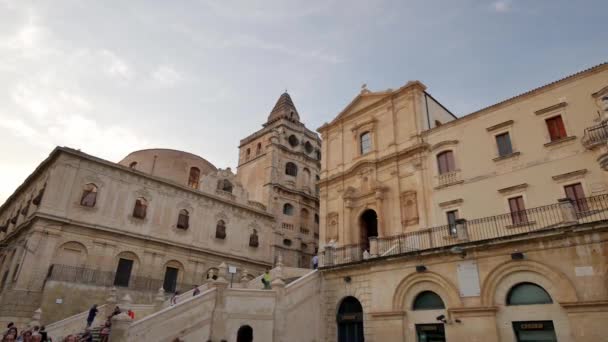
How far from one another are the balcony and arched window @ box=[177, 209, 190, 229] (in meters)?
18.2

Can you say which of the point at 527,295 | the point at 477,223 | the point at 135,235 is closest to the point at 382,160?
the point at 477,223

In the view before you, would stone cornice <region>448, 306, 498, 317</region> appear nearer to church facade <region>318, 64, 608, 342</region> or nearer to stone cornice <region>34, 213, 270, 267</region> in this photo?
church facade <region>318, 64, 608, 342</region>

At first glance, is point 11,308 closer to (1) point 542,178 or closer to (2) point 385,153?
(2) point 385,153

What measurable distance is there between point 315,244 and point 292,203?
466 cm

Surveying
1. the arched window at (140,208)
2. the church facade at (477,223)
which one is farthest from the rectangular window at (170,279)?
the church facade at (477,223)

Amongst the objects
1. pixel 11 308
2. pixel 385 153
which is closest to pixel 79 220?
pixel 11 308

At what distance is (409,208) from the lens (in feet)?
68.6

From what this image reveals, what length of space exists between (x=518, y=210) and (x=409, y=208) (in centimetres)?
553

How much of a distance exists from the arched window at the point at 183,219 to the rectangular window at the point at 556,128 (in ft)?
77.4

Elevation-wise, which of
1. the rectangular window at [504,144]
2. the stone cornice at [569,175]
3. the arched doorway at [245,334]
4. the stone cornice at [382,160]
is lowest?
the arched doorway at [245,334]

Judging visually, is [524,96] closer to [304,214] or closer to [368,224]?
[368,224]

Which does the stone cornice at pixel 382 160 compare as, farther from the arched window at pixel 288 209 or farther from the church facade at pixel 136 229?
the arched window at pixel 288 209

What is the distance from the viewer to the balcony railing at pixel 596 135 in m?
14.9

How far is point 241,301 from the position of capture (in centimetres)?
1645
